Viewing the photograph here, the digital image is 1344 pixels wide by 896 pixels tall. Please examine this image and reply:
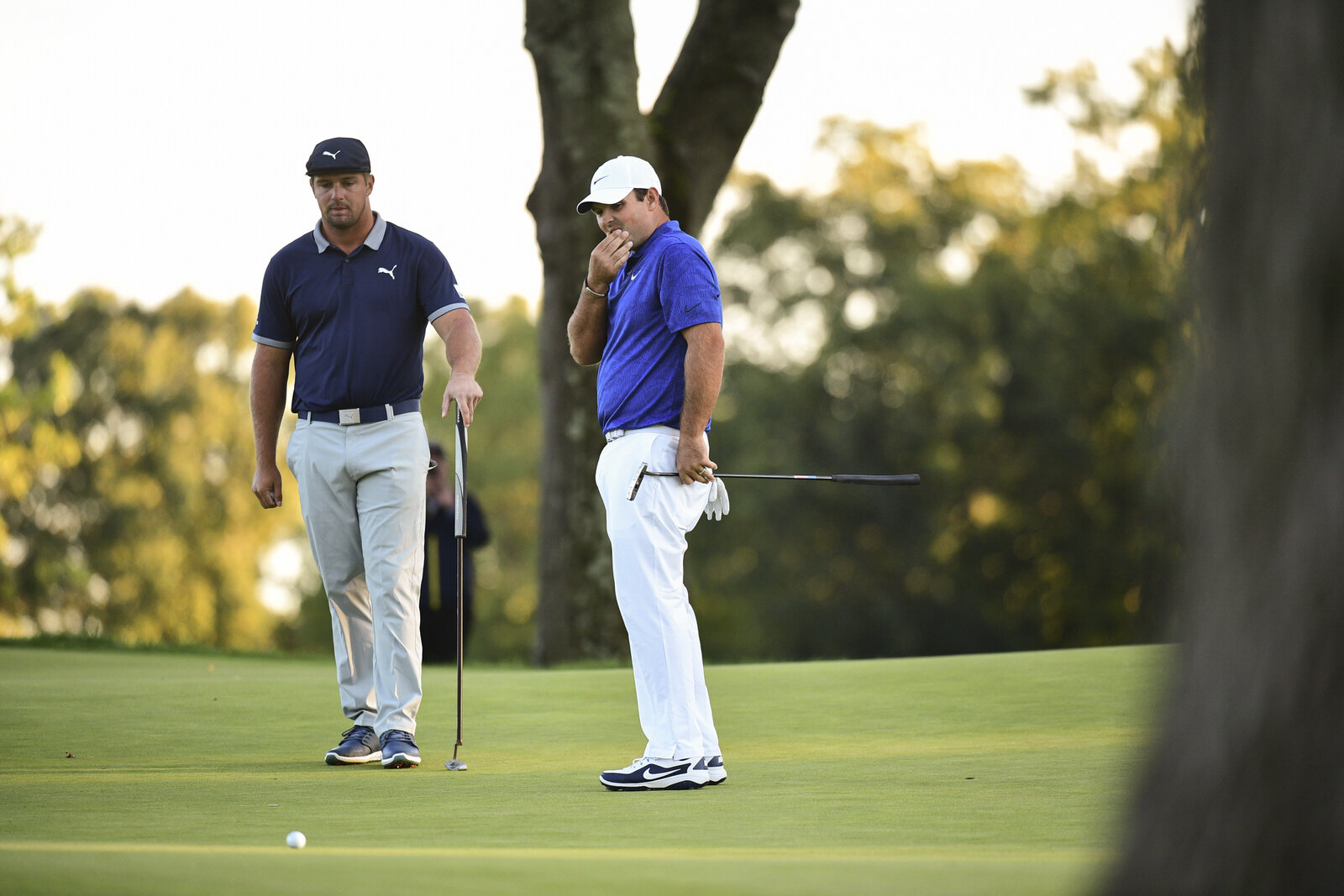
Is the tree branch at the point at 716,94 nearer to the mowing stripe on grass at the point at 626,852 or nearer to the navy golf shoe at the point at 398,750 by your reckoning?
the navy golf shoe at the point at 398,750

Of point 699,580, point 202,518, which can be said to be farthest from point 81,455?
point 699,580

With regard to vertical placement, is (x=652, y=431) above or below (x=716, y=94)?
below

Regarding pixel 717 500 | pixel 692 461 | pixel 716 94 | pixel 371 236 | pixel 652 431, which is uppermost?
pixel 716 94

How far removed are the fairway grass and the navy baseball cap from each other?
7.53ft

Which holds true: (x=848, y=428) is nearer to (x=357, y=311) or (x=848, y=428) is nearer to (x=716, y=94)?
(x=716, y=94)

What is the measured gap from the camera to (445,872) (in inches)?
122

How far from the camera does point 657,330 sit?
18.0ft

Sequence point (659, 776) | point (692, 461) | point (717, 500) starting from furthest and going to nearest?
1. point (717, 500)
2. point (692, 461)
3. point (659, 776)

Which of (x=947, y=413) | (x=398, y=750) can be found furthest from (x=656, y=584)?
(x=947, y=413)

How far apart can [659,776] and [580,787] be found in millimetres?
272

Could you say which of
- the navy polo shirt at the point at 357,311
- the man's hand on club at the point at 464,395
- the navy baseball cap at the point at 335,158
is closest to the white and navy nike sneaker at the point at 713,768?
the man's hand on club at the point at 464,395

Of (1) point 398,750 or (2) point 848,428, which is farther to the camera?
(2) point 848,428

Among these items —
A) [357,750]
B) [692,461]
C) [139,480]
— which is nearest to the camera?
[692,461]

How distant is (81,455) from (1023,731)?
101ft
